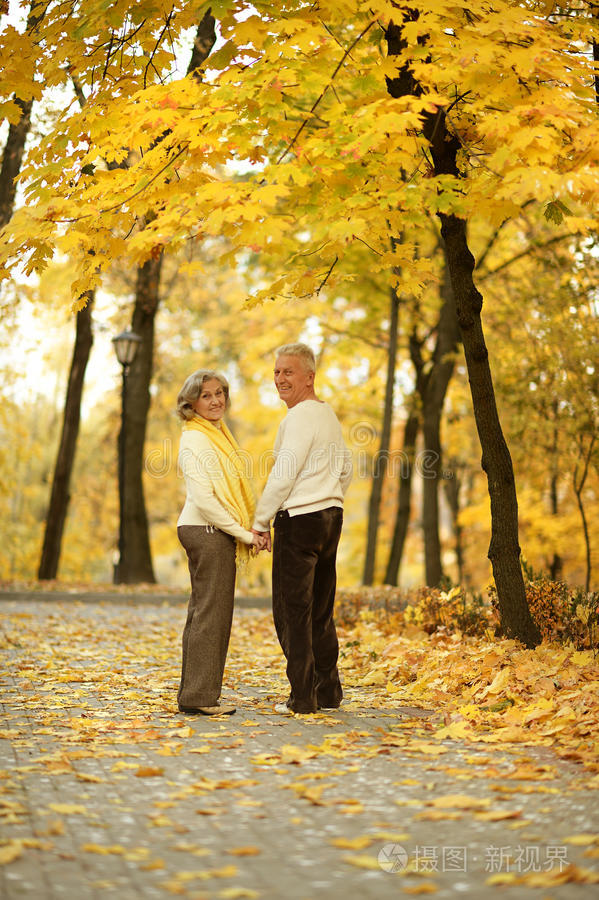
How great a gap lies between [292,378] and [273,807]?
295 cm

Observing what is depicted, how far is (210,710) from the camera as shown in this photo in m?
6.14

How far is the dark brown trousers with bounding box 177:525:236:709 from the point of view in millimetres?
6148

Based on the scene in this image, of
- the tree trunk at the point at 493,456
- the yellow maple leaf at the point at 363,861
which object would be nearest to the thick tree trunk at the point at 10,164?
the tree trunk at the point at 493,456

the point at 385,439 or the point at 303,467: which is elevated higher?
the point at 385,439

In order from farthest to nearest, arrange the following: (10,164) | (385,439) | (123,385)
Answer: (385,439), (123,385), (10,164)

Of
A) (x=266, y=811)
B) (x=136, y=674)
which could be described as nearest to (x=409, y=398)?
(x=136, y=674)

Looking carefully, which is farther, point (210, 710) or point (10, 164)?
point (10, 164)

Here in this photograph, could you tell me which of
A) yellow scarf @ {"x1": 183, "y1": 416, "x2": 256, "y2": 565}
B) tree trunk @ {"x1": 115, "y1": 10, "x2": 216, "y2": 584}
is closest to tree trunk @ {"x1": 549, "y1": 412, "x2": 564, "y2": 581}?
tree trunk @ {"x1": 115, "y1": 10, "x2": 216, "y2": 584}

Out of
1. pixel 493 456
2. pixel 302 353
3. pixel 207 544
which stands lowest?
pixel 207 544

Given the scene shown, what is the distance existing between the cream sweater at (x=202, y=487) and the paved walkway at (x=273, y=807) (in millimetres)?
1260

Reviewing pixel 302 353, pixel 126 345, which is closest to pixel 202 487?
pixel 302 353

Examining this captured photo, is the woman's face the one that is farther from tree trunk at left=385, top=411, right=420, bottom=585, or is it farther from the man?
tree trunk at left=385, top=411, right=420, bottom=585

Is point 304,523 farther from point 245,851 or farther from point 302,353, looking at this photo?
point 245,851

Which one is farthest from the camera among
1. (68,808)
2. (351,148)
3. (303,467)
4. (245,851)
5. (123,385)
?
(123,385)
